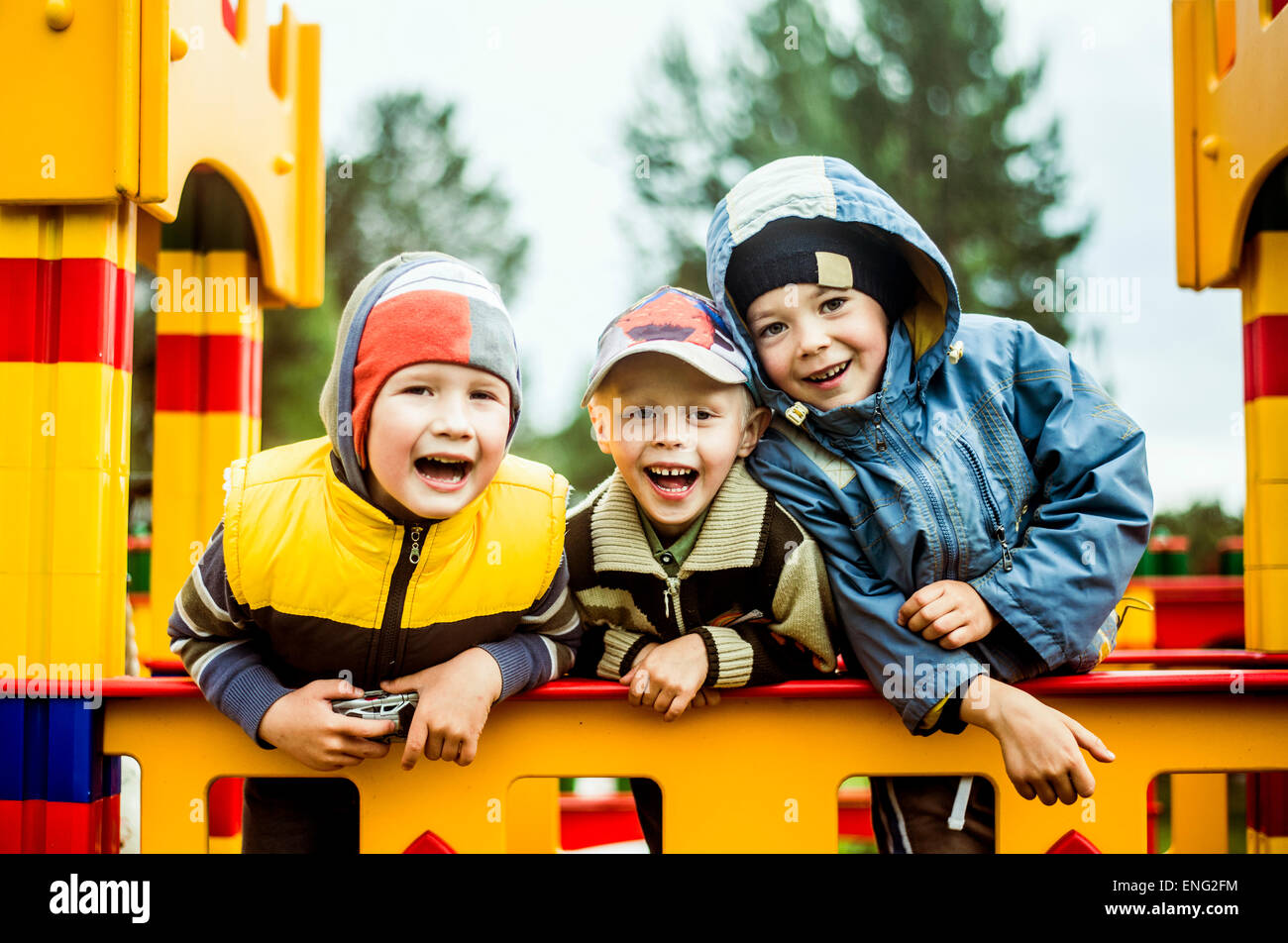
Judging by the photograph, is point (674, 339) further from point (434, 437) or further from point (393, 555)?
point (393, 555)

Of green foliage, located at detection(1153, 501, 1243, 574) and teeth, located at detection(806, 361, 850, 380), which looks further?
green foliage, located at detection(1153, 501, 1243, 574)

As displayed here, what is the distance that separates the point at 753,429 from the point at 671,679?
55 centimetres

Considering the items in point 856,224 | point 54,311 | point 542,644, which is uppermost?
point 856,224

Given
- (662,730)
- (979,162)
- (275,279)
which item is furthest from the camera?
(979,162)

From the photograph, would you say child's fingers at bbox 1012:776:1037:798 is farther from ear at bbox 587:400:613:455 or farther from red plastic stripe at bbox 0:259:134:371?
red plastic stripe at bbox 0:259:134:371

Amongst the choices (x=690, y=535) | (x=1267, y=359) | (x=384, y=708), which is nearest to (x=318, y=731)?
Answer: (x=384, y=708)

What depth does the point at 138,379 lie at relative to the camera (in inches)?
456

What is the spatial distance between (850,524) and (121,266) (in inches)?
56.3

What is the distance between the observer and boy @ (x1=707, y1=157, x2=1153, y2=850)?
6.36 ft

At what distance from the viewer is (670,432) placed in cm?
202

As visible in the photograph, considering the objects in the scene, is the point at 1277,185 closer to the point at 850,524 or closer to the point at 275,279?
the point at 850,524

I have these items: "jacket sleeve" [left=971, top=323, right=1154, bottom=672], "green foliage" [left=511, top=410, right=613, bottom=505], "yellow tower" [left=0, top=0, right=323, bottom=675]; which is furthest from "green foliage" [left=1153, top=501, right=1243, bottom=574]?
"yellow tower" [left=0, top=0, right=323, bottom=675]

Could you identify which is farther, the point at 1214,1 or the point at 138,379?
the point at 138,379
